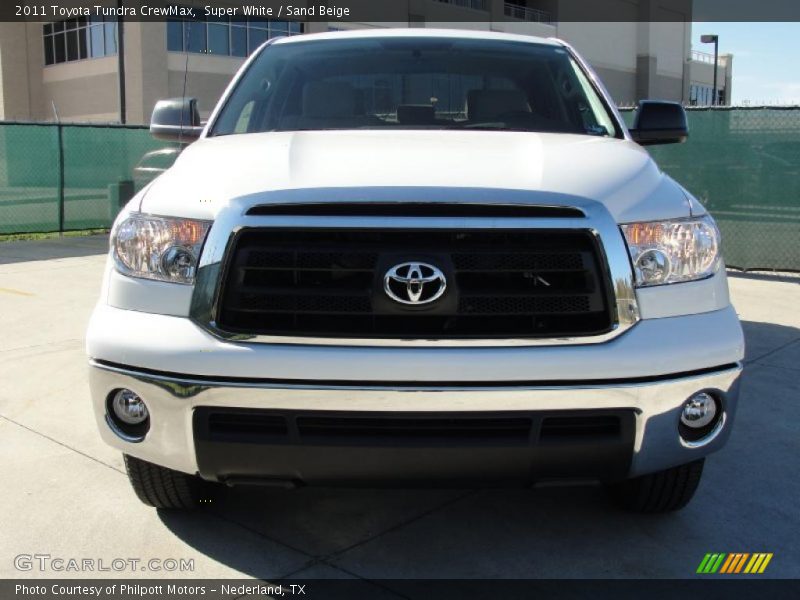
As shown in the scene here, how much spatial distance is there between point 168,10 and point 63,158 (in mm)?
21360

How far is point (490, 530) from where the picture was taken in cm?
334

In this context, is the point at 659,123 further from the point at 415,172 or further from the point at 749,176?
the point at 749,176

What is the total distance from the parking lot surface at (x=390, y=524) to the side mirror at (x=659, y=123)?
1.54 m

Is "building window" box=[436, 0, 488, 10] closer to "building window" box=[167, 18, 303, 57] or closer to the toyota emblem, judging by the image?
"building window" box=[167, 18, 303, 57]

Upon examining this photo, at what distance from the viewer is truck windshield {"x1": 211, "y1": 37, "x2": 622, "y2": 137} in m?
4.18

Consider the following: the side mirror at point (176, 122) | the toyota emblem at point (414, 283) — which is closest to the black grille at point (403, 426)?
the toyota emblem at point (414, 283)

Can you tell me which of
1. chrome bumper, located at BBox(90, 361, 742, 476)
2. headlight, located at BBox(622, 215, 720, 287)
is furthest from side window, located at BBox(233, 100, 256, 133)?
headlight, located at BBox(622, 215, 720, 287)

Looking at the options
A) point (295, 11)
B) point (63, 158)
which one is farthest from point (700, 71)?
point (63, 158)

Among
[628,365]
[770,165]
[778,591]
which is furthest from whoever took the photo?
[770,165]

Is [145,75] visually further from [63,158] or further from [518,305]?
[518,305]

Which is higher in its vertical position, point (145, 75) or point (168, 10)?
point (168, 10)

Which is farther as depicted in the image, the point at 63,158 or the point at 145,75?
the point at 145,75

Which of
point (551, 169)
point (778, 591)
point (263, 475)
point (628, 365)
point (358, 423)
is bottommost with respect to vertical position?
point (778, 591)

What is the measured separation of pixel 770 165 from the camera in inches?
392
